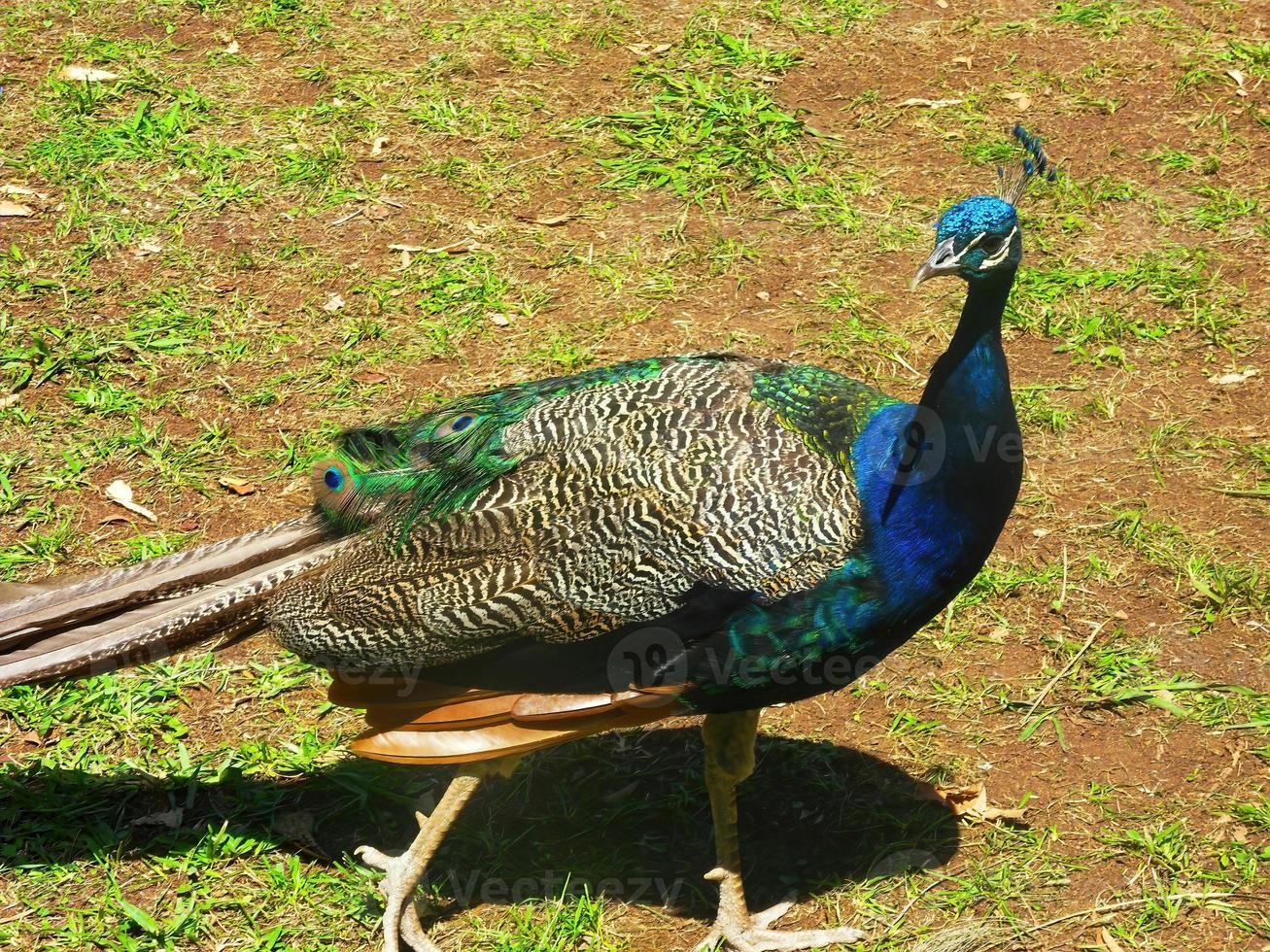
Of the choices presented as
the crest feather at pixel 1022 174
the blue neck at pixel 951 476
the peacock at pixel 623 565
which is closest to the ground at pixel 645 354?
the peacock at pixel 623 565

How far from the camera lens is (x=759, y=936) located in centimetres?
369

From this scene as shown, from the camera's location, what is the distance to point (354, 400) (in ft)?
17.5

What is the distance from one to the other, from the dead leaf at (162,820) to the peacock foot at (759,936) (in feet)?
5.15

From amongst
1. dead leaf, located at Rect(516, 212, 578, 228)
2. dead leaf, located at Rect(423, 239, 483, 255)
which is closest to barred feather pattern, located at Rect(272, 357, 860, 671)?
dead leaf, located at Rect(423, 239, 483, 255)

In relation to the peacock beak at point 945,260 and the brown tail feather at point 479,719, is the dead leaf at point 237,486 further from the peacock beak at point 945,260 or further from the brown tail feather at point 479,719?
the peacock beak at point 945,260

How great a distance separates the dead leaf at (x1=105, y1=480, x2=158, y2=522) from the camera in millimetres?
4891

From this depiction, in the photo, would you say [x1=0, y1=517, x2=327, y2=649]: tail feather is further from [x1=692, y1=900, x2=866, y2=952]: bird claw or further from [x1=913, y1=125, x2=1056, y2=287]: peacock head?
[x1=913, y1=125, x2=1056, y2=287]: peacock head

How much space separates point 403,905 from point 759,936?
38.1 inches

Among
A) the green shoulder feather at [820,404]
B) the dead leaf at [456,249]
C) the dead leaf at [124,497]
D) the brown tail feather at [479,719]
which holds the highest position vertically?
the green shoulder feather at [820,404]

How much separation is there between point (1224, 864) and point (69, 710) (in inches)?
136

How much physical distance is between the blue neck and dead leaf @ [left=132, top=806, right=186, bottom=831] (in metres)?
2.17

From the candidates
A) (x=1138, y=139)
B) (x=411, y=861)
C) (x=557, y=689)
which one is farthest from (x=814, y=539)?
(x=1138, y=139)

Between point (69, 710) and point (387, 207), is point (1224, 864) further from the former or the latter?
point (387, 207)

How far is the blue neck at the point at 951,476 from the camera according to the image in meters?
3.23
